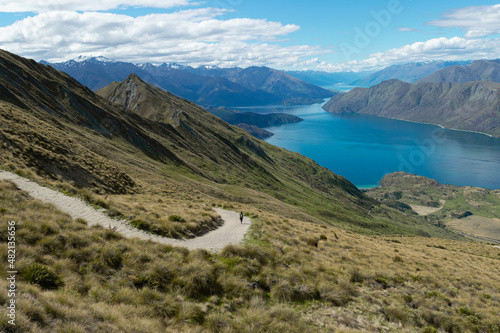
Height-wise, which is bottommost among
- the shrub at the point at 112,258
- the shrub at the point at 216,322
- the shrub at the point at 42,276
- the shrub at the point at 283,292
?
the shrub at the point at 283,292

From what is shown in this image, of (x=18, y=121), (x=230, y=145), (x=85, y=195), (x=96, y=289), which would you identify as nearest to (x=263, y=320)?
(x=96, y=289)

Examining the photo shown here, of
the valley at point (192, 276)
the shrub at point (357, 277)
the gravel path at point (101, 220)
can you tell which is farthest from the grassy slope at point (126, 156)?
the shrub at point (357, 277)

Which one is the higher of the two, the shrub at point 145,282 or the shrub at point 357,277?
the shrub at point 145,282

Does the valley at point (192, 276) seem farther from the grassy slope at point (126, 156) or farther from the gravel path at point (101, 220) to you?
the grassy slope at point (126, 156)

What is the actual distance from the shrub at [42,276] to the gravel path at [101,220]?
6.55m

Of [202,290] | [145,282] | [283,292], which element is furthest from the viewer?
[283,292]

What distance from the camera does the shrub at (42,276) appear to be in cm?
993

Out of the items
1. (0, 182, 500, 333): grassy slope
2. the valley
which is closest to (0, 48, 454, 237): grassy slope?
the valley

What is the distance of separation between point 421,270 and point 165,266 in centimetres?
2125

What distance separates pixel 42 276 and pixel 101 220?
8809 millimetres

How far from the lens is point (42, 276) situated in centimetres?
1012

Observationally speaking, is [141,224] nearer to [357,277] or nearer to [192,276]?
[192,276]

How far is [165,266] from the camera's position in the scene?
1326 centimetres

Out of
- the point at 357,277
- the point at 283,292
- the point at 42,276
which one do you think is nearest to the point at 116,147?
the point at 42,276
